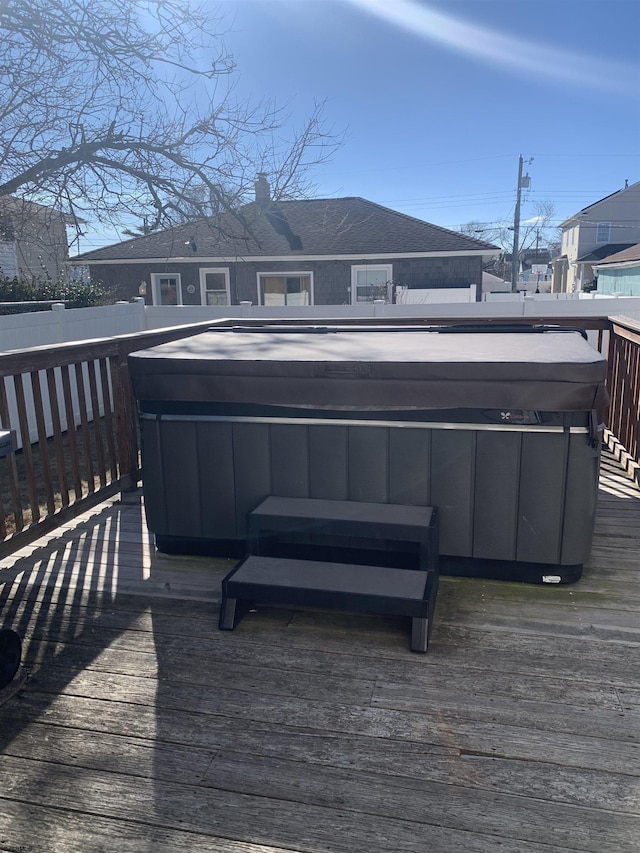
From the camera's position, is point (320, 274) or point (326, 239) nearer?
point (320, 274)

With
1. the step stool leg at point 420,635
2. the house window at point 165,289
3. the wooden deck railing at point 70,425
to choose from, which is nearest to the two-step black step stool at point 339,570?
the step stool leg at point 420,635

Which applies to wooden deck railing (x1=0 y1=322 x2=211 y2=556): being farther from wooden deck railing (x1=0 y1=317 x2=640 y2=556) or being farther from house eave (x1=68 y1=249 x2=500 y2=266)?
house eave (x1=68 y1=249 x2=500 y2=266)

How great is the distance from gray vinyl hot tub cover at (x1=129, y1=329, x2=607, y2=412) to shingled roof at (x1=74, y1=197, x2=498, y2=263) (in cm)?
1049

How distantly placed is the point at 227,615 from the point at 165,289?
14169 millimetres

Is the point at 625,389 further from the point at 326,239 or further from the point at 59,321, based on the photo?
the point at 326,239

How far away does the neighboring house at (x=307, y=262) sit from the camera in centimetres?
1374

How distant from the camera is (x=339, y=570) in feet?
7.25

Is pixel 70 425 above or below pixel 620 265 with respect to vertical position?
below

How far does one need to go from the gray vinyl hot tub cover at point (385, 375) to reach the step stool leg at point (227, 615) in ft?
2.57

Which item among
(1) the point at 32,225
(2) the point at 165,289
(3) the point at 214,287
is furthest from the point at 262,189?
(2) the point at 165,289

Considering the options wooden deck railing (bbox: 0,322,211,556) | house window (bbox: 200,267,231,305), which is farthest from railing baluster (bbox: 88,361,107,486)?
house window (bbox: 200,267,231,305)

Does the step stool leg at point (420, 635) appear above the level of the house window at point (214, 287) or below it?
below

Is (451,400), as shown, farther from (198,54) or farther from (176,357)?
(198,54)

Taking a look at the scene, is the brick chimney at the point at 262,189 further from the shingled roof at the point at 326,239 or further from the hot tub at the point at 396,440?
the hot tub at the point at 396,440
